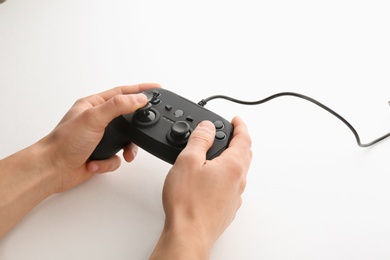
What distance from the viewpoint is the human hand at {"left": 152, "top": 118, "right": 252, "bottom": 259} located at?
1.53 feet

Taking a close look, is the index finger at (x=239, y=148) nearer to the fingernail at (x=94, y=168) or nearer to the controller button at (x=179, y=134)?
the controller button at (x=179, y=134)

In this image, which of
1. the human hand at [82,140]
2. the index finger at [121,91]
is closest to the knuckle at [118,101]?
the human hand at [82,140]

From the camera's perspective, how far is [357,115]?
74 cm

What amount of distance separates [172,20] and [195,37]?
0.31 feet

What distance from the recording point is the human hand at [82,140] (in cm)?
56

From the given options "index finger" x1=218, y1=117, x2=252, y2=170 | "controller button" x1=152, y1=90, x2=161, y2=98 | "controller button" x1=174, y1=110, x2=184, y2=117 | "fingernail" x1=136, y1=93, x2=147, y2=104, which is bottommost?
"index finger" x1=218, y1=117, x2=252, y2=170

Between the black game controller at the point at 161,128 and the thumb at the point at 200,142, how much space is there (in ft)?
0.05

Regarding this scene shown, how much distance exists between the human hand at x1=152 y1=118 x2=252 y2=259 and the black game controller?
0.04 metres

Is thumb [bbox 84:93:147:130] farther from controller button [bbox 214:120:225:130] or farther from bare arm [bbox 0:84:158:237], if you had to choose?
controller button [bbox 214:120:225:130]

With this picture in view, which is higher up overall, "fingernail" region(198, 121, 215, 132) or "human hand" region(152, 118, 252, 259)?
"fingernail" region(198, 121, 215, 132)

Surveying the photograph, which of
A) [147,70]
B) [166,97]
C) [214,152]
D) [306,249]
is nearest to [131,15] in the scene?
[147,70]

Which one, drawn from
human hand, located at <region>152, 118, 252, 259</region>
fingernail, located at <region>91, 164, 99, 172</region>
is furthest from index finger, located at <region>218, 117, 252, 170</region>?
fingernail, located at <region>91, 164, 99, 172</region>

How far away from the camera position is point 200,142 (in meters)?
0.53

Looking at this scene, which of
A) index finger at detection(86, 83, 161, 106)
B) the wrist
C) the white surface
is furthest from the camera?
index finger at detection(86, 83, 161, 106)
